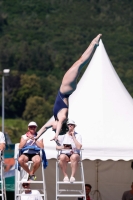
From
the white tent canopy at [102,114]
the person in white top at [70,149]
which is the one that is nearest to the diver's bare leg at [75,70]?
the person in white top at [70,149]

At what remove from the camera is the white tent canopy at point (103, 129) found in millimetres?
12578

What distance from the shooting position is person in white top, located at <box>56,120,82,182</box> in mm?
11375

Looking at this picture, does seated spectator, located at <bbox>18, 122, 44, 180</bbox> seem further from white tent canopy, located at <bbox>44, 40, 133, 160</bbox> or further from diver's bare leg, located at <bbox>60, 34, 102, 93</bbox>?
white tent canopy, located at <bbox>44, 40, 133, 160</bbox>

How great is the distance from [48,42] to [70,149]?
280ft

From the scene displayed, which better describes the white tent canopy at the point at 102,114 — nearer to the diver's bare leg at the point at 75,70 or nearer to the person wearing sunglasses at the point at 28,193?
the person wearing sunglasses at the point at 28,193

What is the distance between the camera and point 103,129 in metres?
13.3

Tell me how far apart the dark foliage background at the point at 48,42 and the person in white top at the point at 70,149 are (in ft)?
208

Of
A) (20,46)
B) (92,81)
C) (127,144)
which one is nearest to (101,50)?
(92,81)

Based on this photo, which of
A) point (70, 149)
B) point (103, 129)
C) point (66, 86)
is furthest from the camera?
point (103, 129)

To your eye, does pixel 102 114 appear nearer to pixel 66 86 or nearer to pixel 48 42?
pixel 66 86

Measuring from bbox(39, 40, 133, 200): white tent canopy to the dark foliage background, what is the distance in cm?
5982

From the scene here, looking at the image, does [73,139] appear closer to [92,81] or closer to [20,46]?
[92,81]

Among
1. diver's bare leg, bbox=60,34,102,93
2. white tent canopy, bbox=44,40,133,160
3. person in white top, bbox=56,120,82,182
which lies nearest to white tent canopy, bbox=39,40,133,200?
white tent canopy, bbox=44,40,133,160

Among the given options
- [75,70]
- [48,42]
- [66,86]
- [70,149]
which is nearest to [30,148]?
[70,149]
